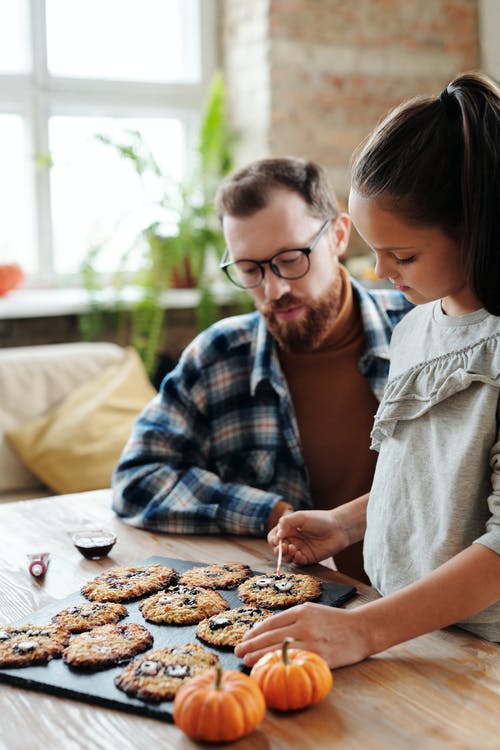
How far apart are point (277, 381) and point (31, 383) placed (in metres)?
1.72

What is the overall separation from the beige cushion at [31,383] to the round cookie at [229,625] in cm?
224

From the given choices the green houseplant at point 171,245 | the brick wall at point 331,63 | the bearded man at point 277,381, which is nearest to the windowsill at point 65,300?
the green houseplant at point 171,245

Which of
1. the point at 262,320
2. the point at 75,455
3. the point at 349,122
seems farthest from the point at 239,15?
the point at 262,320

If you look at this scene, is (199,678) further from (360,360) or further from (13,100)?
(13,100)

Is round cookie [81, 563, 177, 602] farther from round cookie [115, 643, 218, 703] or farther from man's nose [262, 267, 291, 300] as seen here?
man's nose [262, 267, 291, 300]

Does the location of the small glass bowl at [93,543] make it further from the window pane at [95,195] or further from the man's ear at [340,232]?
the window pane at [95,195]

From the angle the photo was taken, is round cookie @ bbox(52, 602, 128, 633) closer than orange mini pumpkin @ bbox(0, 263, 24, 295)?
Yes

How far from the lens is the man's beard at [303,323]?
2096 millimetres

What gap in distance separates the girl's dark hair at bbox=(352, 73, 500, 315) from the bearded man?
781 millimetres

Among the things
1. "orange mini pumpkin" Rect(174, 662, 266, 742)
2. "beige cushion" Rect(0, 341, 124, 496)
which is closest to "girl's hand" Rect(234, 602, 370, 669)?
"orange mini pumpkin" Rect(174, 662, 266, 742)

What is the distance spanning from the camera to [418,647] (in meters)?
1.29

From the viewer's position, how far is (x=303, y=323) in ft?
6.88

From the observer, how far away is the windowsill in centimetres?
404

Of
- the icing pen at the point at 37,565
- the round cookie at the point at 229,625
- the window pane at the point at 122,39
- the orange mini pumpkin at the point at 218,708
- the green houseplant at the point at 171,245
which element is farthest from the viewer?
the window pane at the point at 122,39
